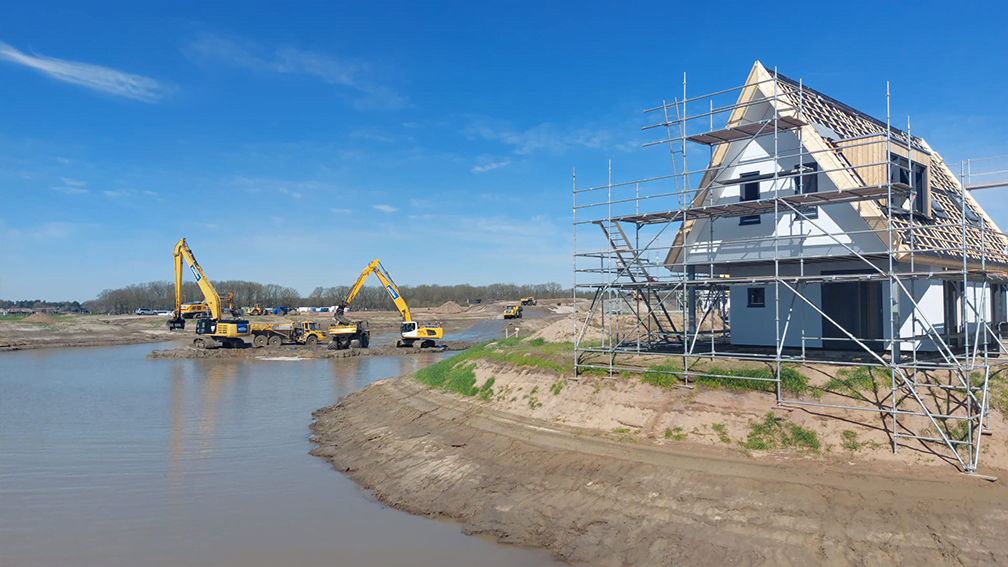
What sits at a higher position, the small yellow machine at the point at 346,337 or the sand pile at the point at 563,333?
the sand pile at the point at 563,333

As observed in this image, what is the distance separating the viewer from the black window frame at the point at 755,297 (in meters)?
18.2

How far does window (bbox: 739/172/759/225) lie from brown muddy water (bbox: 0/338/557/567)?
454 inches

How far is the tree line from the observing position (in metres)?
139

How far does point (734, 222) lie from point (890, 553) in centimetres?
1071

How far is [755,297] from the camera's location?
60.3ft

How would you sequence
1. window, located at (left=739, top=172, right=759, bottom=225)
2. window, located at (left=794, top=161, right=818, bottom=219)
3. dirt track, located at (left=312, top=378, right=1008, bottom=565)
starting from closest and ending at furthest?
1. dirt track, located at (left=312, top=378, right=1008, bottom=565)
2. window, located at (left=794, top=161, right=818, bottom=219)
3. window, located at (left=739, top=172, right=759, bottom=225)

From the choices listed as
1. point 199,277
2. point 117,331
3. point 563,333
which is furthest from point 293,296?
point 563,333

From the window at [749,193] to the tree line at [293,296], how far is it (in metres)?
Result: 116

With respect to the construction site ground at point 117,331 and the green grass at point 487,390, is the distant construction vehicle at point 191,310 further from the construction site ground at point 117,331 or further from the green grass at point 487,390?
the green grass at point 487,390

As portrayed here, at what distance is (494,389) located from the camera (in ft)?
61.1

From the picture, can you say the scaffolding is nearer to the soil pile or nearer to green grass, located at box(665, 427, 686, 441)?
green grass, located at box(665, 427, 686, 441)

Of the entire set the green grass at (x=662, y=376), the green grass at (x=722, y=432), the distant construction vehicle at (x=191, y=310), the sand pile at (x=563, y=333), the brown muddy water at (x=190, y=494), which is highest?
the distant construction vehicle at (x=191, y=310)

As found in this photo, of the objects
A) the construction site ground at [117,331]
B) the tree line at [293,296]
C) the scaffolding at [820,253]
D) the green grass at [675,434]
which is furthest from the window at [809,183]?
the tree line at [293,296]

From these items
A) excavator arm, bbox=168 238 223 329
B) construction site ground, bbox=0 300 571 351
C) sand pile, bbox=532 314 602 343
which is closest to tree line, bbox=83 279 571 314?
construction site ground, bbox=0 300 571 351
